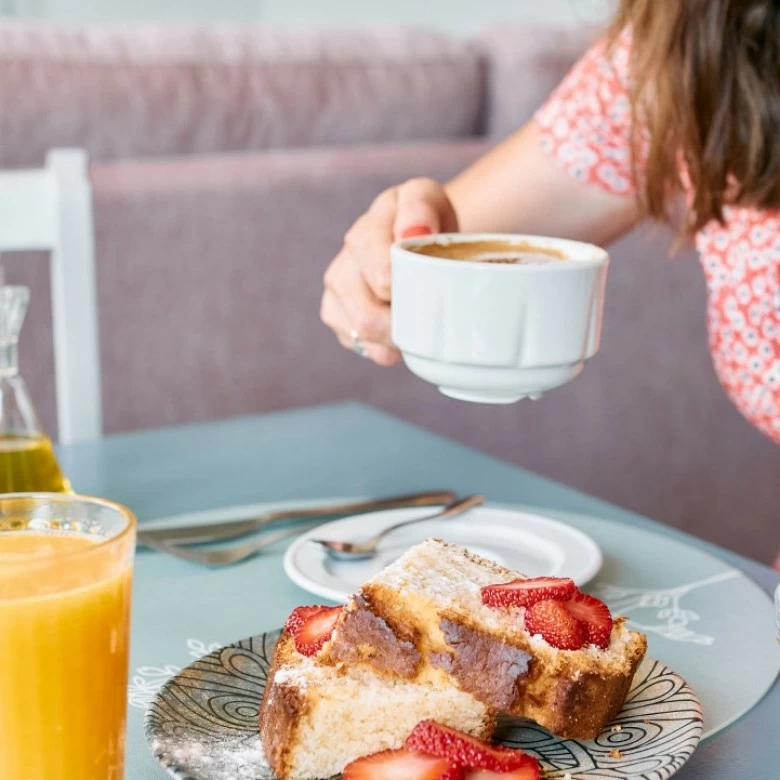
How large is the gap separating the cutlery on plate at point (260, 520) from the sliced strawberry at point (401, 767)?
0.38 m

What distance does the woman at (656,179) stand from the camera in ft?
3.40

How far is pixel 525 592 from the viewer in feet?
2.02

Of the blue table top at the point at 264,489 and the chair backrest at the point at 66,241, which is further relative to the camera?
the chair backrest at the point at 66,241

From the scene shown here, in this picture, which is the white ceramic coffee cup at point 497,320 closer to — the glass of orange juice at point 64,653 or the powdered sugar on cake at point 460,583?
the powdered sugar on cake at point 460,583

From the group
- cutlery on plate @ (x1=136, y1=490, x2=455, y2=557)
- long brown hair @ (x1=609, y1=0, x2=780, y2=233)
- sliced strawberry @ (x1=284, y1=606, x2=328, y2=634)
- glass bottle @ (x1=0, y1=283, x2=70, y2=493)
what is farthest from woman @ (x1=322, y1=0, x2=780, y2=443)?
sliced strawberry @ (x1=284, y1=606, x2=328, y2=634)

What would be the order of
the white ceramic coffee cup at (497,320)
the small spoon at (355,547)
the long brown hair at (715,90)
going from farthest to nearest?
the long brown hair at (715,90), the small spoon at (355,547), the white ceramic coffee cup at (497,320)

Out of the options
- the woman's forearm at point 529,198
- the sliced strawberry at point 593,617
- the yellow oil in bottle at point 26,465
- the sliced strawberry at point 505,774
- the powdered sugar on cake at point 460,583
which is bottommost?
the yellow oil in bottle at point 26,465

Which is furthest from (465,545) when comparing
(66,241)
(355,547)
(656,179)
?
(66,241)

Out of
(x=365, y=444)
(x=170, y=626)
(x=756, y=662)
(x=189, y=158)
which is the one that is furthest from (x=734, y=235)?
(x=189, y=158)

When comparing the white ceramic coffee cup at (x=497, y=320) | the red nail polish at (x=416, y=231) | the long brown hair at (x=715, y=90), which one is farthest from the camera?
the long brown hair at (x=715, y=90)

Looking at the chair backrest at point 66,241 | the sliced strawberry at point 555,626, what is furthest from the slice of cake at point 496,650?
the chair backrest at point 66,241

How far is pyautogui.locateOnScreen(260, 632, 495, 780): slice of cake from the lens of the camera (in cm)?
54

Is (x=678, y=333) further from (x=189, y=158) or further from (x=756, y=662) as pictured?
(x=756, y=662)

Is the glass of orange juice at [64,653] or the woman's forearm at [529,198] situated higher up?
the woman's forearm at [529,198]
